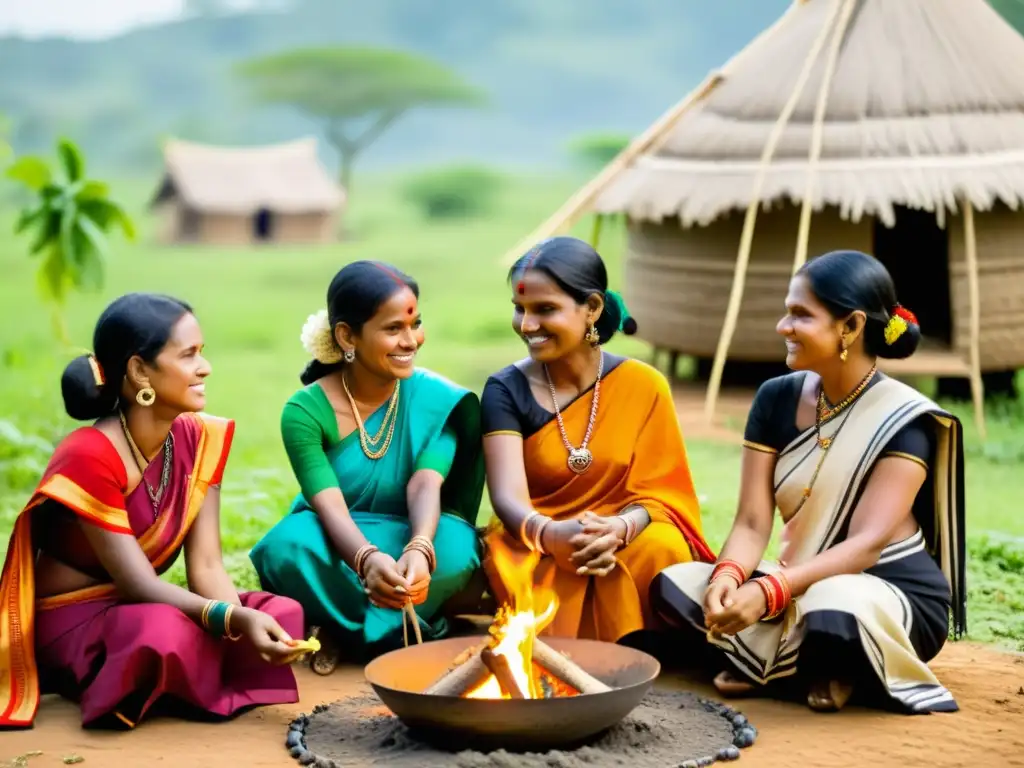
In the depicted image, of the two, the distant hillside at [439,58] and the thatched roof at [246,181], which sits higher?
the distant hillside at [439,58]

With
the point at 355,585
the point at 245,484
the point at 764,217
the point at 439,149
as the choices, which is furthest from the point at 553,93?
the point at 355,585

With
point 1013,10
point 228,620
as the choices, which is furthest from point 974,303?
point 1013,10

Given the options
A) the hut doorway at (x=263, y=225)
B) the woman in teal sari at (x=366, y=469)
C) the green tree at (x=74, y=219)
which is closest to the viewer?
the woman in teal sari at (x=366, y=469)

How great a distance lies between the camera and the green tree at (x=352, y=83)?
3612 cm

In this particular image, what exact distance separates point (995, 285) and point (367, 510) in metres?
6.76

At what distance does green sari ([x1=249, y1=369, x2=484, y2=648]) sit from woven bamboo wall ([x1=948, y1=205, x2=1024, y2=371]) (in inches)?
239

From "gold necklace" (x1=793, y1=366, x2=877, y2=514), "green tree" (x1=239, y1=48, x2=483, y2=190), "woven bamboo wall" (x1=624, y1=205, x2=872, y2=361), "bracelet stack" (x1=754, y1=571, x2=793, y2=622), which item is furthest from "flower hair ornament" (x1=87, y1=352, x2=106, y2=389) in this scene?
"green tree" (x1=239, y1=48, x2=483, y2=190)

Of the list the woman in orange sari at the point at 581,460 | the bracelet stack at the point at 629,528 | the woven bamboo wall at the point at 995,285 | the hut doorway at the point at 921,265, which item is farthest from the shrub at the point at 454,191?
the bracelet stack at the point at 629,528

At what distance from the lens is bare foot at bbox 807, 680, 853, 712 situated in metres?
4.75

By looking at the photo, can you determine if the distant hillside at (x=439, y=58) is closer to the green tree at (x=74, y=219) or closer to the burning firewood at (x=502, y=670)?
the green tree at (x=74, y=219)

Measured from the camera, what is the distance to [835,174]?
1038 centimetres

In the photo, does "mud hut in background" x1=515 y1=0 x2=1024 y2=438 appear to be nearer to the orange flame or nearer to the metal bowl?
the orange flame

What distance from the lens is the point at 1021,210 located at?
10883mm

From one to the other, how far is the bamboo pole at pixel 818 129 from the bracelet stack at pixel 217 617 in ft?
20.8
